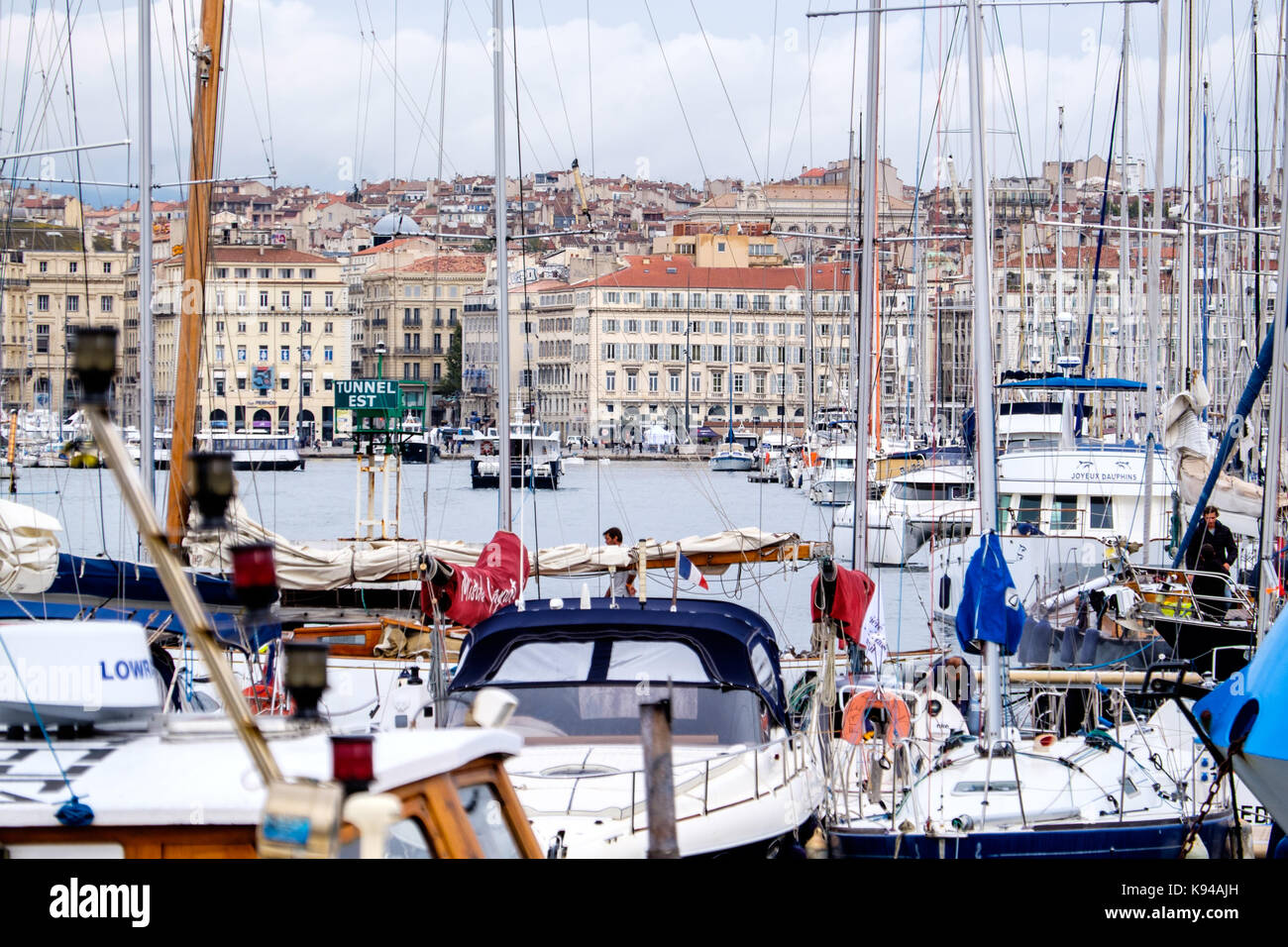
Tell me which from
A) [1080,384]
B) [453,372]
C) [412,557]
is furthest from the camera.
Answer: [453,372]

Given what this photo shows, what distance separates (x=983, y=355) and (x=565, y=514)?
39324mm

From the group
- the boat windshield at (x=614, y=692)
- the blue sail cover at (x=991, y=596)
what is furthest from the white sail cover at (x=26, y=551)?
the blue sail cover at (x=991, y=596)

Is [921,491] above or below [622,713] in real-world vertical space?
below

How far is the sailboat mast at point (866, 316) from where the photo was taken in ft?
39.1

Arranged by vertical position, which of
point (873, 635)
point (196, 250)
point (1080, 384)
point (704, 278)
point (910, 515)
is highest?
point (704, 278)

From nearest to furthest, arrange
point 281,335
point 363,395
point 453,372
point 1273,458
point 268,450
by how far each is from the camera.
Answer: point 1273,458
point 363,395
point 268,450
point 281,335
point 453,372

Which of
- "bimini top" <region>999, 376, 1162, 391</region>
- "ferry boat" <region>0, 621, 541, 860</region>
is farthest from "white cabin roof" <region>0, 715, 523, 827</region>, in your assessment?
"bimini top" <region>999, 376, 1162, 391</region>

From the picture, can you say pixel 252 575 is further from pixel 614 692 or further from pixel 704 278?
pixel 704 278

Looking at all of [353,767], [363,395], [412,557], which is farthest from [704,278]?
[353,767]

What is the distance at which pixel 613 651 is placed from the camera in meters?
7.31

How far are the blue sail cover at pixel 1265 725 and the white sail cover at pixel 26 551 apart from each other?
20.9ft

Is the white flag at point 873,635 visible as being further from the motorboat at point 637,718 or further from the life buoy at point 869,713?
the motorboat at point 637,718
